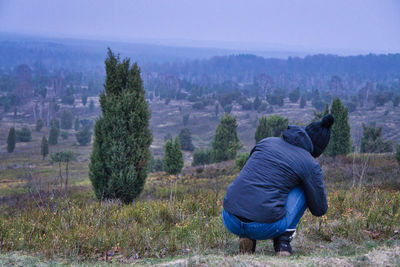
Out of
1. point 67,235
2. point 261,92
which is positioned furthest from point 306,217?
point 261,92

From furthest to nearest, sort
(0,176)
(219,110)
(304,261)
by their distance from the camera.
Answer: (219,110) < (0,176) < (304,261)

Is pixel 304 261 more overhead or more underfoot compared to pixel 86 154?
more overhead

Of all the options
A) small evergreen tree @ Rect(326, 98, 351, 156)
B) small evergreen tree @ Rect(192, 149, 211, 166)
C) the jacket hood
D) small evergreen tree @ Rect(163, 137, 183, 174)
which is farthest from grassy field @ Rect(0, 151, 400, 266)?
small evergreen tree @ Rect(192, 149, 211, 166)

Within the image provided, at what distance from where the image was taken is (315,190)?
3.32m

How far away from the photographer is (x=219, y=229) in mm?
4676

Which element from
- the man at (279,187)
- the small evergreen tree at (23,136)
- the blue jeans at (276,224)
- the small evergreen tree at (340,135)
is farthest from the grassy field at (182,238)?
the small evergreen tree at (23,136)

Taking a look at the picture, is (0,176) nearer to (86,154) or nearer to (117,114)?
(86,154)

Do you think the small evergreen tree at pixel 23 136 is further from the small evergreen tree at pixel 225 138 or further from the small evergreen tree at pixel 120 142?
the small evergreen tree at pixel 120 142

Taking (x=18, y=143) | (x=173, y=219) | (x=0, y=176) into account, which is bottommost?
(x=18, y=143)

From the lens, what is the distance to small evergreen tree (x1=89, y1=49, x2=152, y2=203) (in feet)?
34.9

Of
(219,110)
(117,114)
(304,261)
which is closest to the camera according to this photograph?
(304,261)

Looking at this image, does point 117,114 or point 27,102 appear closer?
point 117,114

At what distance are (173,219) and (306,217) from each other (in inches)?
78.5

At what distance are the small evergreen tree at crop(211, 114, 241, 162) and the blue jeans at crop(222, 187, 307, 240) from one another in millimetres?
35712
